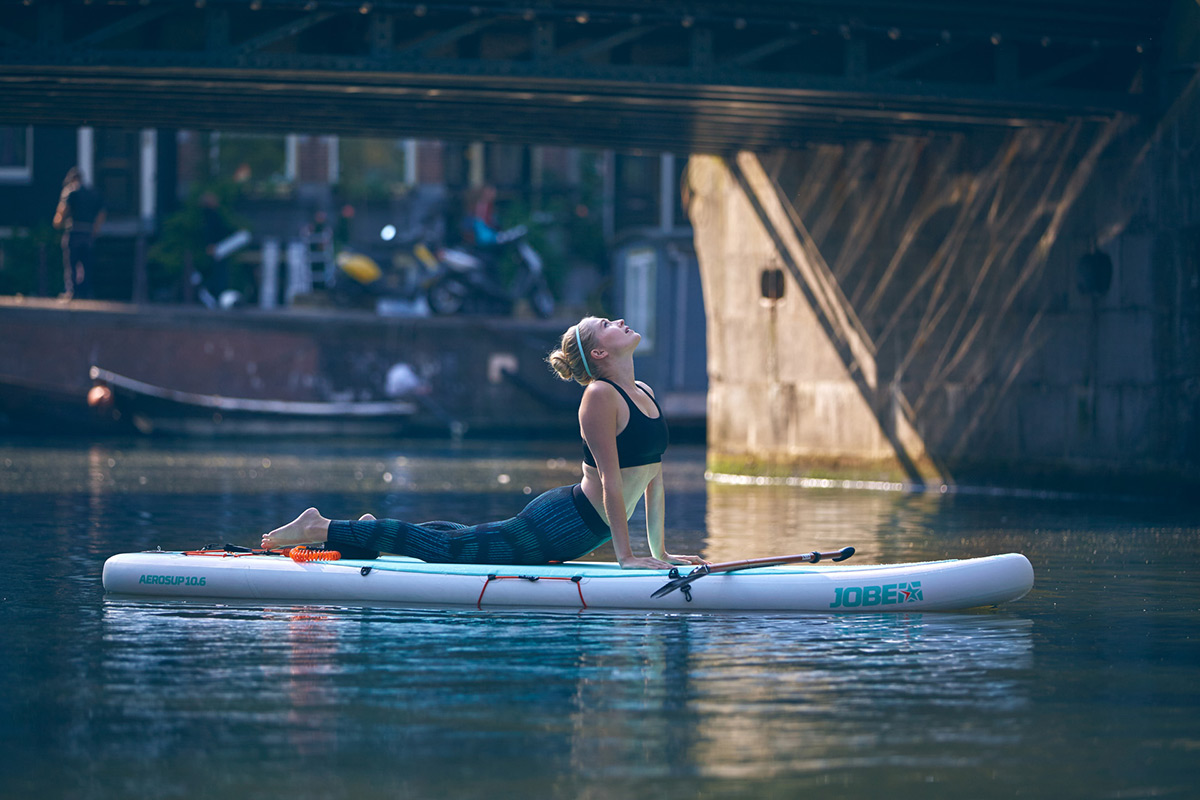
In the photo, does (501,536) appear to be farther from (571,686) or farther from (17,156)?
(17,156)

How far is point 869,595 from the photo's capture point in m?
8.34

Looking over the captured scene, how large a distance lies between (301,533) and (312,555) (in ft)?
0.41

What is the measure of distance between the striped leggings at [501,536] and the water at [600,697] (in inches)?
16.1

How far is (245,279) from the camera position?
40.1 m

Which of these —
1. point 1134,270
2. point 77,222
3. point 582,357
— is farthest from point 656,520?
point 77,222

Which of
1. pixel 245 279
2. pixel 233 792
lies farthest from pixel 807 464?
pixel 245 279

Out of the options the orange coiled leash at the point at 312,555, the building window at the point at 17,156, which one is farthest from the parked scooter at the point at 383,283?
the orange coiled leash at the point at 312,555

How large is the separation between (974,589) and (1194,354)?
9.18m

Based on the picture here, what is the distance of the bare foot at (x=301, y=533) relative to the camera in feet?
29.4

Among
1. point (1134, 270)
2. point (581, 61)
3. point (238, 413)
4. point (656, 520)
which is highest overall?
point (581, 61)

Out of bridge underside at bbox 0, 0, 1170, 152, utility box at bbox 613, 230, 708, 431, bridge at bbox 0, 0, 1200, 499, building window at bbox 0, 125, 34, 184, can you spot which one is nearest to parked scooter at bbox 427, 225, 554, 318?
utility box at bbox 613, 230, 708, 431

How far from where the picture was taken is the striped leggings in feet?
28.0

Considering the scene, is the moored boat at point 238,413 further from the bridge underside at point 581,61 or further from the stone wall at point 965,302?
the bridge underside at point 581,61

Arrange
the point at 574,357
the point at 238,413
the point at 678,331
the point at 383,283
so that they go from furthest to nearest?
the point at 383,283, the point at 238,413, the point at 678,331, the point at 574,357
